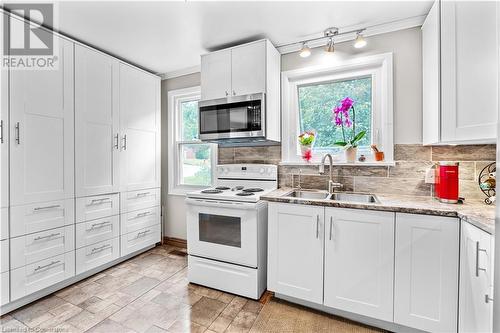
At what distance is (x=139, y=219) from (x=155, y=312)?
1333 millimetres

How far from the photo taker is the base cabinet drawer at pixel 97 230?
2.29 m

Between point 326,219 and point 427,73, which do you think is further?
point 427,73

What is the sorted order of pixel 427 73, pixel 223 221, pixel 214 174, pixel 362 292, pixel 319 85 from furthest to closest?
pixel 214 174
pixel 319 85
pixel 223 221
pixel 427 73
pixel 362 292

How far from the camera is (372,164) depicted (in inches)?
85.4

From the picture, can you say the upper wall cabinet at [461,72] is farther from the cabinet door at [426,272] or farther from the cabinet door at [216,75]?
the cabinet door at [216,75]

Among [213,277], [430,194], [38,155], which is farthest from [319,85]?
[38,155]

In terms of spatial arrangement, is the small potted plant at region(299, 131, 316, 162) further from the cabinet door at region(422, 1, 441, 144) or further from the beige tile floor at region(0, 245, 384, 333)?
the beige tile floor at region(0, 245, 384, 333)

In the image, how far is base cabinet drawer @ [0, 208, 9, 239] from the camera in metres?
1.76

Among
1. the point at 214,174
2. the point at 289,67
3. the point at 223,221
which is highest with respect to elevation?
the point at 289,67

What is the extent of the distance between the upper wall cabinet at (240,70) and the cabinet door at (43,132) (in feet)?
4.26

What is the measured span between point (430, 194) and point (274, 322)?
1.69m

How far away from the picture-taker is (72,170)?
2.21 metres

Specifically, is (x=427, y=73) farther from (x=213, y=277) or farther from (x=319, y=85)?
(x=213, y=277)

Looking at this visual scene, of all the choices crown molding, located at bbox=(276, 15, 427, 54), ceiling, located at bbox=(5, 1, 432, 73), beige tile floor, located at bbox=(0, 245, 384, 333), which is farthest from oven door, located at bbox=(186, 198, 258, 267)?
crown molding, located at bbox=(276, 15, 427, 54)
